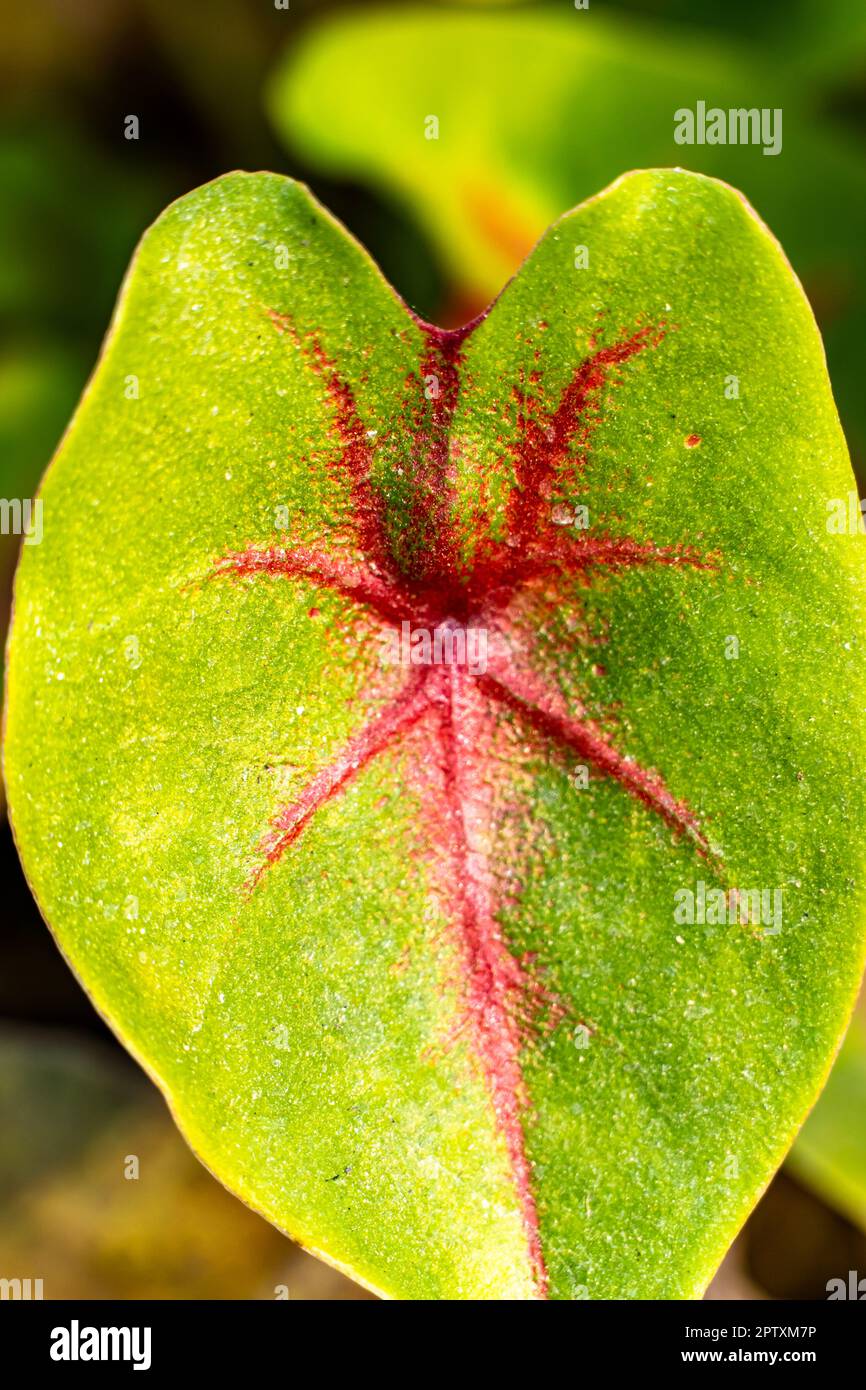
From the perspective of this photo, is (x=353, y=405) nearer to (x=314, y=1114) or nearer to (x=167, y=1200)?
(x=314, y=1114)

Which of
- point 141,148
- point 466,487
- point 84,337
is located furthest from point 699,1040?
point 141,148

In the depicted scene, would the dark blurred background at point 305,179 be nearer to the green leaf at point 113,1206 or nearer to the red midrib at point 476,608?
the green leaf at point 113,1206

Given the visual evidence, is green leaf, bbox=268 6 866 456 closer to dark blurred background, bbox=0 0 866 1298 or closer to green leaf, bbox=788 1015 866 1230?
dark blurred background, bbox=0 0 866 1298

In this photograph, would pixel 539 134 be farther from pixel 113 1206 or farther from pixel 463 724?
pixel 113 1206

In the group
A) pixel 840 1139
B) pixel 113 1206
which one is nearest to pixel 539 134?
pixel 840 1139

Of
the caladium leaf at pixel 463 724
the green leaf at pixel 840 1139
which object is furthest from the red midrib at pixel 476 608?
the green leaf at pixel 840 1139

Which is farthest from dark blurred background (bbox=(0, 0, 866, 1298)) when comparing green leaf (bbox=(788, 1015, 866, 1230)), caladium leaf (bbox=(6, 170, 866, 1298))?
caladium leaf (bbox=(6, 170, 866, 1298))
